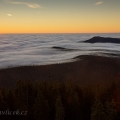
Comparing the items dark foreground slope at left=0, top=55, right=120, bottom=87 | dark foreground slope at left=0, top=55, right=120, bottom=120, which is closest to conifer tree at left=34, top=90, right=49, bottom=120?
dark foreground slope at left=0, top=55, right=120, bottom=120

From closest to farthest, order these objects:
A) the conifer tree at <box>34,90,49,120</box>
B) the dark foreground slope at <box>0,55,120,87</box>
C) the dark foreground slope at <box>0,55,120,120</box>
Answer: the dark foreground slope at <box>0,55,120,120</box> → the conifer tree at <box>34,90,49,120</box> → the dark foreground slope at <box>0,55,120,87</box>

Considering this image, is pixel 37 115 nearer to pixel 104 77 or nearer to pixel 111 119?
pixel 111 119

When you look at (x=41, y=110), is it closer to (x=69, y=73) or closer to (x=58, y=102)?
(x=58, y=102)

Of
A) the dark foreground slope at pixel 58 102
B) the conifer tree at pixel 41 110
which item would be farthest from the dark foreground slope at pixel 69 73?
the conifer tree at pixel 41 110

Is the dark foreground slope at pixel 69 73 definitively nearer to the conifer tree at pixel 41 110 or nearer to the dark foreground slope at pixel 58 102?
the dark foreground slope at pixel 58 102

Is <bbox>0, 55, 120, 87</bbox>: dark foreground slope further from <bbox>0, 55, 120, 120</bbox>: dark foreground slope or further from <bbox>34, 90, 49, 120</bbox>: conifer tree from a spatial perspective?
<bbox>34, 90, 49, 120</bbox>: conifer tree

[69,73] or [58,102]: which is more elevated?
[58,102]

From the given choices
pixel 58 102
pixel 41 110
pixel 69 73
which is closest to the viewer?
pixel 58 102

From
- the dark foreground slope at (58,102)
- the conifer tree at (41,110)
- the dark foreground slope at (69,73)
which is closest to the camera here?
the dark foreground slope at (58,102)

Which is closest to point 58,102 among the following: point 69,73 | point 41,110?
point 41,110

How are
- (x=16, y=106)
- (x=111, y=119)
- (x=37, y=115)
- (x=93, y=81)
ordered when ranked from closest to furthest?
(x=111, y=119) < (x=37, y=115) < (x=16, y=106) < (x=93, y=81)

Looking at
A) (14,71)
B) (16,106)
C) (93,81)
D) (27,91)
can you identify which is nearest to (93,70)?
(93,81)
